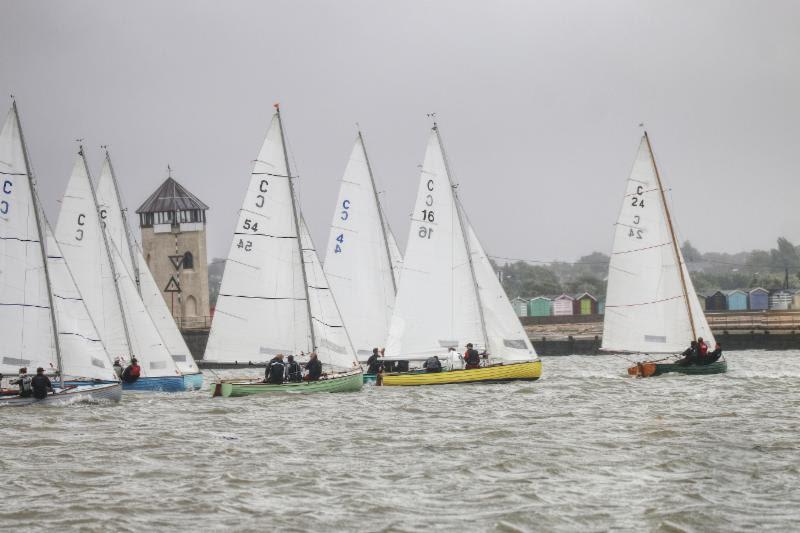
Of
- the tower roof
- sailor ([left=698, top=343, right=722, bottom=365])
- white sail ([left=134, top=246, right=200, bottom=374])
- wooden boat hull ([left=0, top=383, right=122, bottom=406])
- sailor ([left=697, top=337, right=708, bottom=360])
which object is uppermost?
the tower roof

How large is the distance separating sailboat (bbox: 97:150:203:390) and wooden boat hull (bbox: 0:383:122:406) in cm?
970

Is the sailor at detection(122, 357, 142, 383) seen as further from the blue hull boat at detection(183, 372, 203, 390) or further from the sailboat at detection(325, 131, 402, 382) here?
the sailboat at detection(325, 131, 402, 382)

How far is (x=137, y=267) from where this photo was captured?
49.4 metres

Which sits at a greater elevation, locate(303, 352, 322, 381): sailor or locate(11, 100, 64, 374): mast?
locate(11, 100, 64, 374): mast

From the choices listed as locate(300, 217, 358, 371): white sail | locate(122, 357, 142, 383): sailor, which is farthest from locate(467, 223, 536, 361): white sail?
locate(122, 357, 142, 383): sailor

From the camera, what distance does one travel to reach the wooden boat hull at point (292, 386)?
36.1 metres

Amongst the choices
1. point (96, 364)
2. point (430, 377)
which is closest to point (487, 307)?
point (430, 377)

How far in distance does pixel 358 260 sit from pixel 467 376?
7.37 m

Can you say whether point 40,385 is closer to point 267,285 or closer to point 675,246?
point 267,285

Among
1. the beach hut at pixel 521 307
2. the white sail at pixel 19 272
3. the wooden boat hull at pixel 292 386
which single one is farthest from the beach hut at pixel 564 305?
the white sail at pixel 19 272

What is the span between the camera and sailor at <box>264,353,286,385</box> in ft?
118

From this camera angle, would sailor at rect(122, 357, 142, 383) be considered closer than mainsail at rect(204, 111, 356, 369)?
No

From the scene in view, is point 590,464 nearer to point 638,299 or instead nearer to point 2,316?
point 2,316

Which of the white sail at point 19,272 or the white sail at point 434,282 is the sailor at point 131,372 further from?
the white sail at point 434,282
